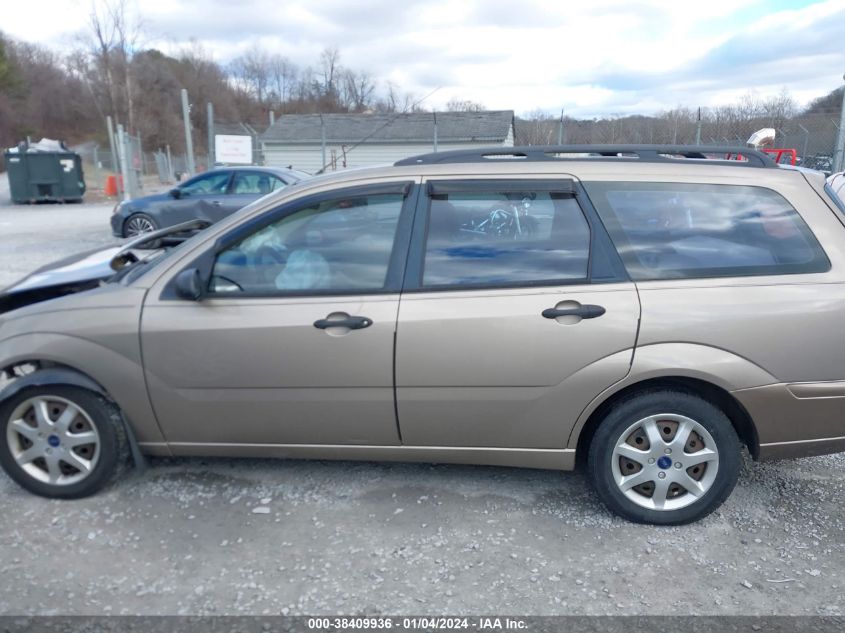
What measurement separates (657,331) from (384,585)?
1625 mm

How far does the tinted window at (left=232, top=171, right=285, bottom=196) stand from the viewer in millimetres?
11359

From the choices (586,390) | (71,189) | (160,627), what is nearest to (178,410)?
(160,627)

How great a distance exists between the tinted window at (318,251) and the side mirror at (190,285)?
9 cm

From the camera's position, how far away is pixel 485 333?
295 cm

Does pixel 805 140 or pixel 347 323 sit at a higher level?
pixel 805 140

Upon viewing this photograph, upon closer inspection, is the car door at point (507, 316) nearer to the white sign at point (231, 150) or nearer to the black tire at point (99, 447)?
the black tire at point (99, 447)

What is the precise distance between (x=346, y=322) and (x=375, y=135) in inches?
963

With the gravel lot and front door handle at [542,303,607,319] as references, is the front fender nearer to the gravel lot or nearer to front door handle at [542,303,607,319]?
the gravel lot

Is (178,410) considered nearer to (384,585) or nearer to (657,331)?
(384,585)

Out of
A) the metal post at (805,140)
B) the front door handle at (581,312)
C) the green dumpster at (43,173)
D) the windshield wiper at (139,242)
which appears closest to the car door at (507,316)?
the front door handle at (581,312)

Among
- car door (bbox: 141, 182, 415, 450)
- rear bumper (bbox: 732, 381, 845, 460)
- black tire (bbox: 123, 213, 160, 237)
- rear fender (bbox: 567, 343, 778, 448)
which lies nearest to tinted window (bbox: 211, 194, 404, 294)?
car door (bbox: 141, 182, 415, 450)

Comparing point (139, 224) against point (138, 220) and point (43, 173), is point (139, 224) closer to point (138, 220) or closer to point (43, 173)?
point (138, 220)

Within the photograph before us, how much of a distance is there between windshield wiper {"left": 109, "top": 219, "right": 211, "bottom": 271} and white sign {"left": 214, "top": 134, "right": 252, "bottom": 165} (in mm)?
13375

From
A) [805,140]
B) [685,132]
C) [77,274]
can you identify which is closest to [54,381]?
[77,274]
